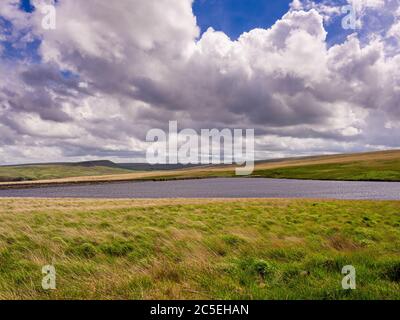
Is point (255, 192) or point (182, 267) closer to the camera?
point (182, 267)

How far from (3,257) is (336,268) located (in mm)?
11492

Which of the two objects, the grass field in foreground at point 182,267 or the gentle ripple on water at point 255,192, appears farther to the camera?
the gentle ripple on water at point 255,192

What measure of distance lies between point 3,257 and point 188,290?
7.72 meters

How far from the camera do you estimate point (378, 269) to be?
866 centimetres

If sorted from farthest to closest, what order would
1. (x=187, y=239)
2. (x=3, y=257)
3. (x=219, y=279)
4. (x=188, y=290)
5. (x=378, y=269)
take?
(x=187, y=239) → (x=3, y=257) → (x=378, y=269) → (x=219, y=279) → (x=188, y=290)

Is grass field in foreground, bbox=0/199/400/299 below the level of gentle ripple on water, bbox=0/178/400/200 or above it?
above

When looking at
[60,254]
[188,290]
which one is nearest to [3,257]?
[60,254]

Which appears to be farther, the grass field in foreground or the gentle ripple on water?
the gentle ripple on water

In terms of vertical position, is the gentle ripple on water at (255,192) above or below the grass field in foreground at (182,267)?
below

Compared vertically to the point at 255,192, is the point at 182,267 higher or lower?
higher
